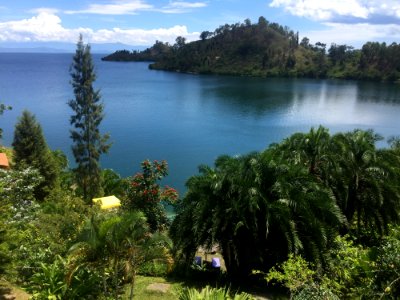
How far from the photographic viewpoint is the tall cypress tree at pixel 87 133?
944 inches

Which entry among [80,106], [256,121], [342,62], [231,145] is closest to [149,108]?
[256,121]

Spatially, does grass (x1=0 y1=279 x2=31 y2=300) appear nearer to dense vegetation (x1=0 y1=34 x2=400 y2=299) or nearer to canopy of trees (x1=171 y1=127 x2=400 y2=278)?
dense vegetation (x1=0 y1=34 x2=400 y2=299)

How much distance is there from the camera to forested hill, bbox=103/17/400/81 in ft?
411

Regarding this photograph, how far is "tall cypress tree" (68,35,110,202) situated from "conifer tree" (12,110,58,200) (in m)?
2.17

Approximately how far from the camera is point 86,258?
9008 mm

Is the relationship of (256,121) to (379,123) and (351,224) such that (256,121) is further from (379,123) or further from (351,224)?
(351,224)

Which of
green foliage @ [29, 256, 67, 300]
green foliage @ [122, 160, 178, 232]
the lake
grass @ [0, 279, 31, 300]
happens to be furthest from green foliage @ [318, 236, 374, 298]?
the lake

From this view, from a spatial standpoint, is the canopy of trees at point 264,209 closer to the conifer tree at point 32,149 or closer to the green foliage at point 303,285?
the green foliage at point 303,285

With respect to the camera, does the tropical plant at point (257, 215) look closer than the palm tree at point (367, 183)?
Yes

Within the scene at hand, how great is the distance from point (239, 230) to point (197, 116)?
164ft

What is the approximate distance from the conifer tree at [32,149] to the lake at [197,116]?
1073 cm

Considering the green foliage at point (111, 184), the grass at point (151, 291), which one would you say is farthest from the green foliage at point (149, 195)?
the green foliage at point (111, 184)

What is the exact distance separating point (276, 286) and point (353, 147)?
6355 mm

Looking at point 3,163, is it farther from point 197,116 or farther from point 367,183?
point 197,116
